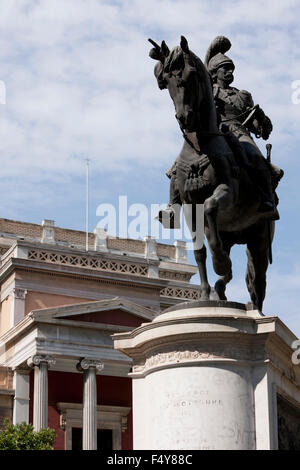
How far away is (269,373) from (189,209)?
1.71m

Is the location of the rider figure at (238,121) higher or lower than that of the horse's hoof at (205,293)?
higher

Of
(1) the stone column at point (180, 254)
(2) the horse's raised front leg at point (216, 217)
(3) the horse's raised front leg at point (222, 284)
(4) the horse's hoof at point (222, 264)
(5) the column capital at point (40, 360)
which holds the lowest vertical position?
(3) the horse's raised front leg at point (222, 284)

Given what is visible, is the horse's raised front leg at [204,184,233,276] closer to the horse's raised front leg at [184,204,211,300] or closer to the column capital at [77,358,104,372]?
the horse's raised front leg at [184,204,211,300]

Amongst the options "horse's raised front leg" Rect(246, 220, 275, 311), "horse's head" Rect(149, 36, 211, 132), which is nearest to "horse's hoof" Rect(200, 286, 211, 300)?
"horse's raised front leg" Rect(246, 220, 275, 311)

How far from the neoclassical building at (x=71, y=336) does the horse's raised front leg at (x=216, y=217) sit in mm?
22910

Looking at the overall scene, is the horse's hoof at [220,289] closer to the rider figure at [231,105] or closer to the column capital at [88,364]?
the rider figure at [231,105]

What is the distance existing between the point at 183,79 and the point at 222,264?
5.48 feet

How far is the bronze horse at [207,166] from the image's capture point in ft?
28.4

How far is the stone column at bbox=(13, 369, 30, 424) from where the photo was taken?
32.6 meters

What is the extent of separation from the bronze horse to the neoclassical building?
22821mm

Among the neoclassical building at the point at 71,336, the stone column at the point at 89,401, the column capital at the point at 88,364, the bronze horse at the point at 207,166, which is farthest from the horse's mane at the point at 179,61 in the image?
the column capital at the point at 88,364

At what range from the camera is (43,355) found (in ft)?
105
